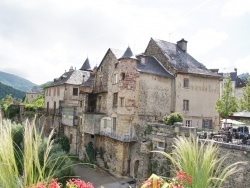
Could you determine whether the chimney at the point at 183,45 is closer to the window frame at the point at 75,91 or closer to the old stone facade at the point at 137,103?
the old stone facade at the point at 137,103

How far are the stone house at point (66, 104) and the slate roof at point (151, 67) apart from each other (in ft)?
34.7

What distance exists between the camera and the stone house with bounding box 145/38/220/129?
75.7 feet

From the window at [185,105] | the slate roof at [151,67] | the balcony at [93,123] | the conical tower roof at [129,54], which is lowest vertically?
the balcony at [93,123]

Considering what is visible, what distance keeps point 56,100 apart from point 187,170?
115 feet

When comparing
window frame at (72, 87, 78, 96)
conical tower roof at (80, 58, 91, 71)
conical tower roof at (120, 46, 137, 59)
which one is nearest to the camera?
conical tower roof at (120, 46, 137, 59)

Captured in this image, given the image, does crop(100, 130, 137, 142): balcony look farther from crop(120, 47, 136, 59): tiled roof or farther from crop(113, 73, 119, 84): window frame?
crop(120, 47, 136, 59): tiled roof

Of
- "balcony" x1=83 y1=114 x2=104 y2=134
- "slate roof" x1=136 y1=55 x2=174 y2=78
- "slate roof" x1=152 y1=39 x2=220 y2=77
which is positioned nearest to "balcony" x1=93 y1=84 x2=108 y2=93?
"balcony" x1=83 y1=114 x2=104 y2=134

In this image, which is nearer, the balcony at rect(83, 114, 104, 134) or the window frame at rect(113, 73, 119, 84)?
the window frame at rect(113, 73, 119, 84)

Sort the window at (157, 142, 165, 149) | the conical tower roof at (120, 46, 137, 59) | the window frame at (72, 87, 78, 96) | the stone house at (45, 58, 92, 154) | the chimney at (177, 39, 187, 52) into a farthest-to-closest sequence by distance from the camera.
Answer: the window frame at (72, 87, 78, 96), the stone house at (45, 58, 92, 154), the chimney at (177, 39, 187, 52), the conical tower roof at (120, 46, 137, 59), the window at (157, 142, 165, 149)

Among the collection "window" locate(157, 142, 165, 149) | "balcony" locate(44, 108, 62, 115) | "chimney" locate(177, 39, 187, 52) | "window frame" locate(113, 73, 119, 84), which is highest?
"chimney" locate(177, 39, 187, 52)

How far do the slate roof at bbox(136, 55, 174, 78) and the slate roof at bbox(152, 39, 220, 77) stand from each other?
3.47ft

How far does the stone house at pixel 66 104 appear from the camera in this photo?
29.3 m

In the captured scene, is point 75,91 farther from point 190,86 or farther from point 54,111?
point 190,86

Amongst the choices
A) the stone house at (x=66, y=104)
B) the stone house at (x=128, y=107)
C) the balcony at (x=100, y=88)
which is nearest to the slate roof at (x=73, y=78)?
the stone house at (x=66, y=104)
